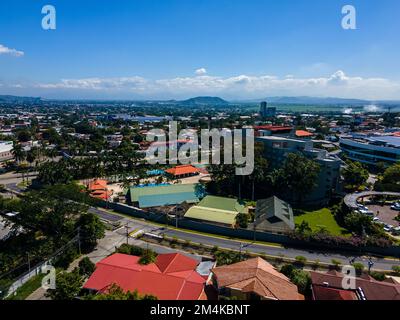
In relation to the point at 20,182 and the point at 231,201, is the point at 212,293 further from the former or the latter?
the point at 20,182

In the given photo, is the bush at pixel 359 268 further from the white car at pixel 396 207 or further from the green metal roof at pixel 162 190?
the green metal roof at pixel 162 190

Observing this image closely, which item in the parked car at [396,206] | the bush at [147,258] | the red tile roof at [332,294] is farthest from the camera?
the parked car at [396,206]

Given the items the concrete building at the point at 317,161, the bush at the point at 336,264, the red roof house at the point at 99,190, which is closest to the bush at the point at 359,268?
the bush at the point at 336,264

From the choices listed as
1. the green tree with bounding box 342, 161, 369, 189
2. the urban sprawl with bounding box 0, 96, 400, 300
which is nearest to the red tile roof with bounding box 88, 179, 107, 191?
the urban sprawl with bounding box 0, 96, 400, 300

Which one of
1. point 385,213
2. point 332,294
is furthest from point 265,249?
point 385,213

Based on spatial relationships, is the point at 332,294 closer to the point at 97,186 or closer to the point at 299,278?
the point at 299,278
